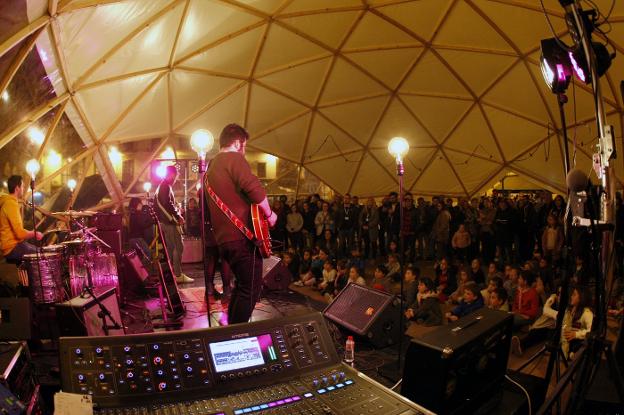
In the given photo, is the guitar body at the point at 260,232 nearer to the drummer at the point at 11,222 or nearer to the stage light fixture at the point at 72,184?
the drummer at the point at 11,222

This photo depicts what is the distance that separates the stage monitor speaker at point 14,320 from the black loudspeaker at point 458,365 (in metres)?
2.36

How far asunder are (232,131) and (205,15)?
16.0 ft

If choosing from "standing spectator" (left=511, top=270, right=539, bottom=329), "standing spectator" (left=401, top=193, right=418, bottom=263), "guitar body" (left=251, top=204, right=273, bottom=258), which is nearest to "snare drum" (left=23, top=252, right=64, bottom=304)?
"guitar body" (left=251, top=204, right=273, bottom=258)

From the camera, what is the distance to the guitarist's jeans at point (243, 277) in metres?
3.52

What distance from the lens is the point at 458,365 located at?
1825 mm

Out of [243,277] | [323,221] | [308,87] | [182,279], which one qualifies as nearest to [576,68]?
[243,277]

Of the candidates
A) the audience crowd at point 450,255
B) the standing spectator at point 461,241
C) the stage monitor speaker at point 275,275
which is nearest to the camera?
the audience crowd at point 450,255

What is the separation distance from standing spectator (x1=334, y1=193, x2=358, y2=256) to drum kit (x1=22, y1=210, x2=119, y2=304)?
6315mm

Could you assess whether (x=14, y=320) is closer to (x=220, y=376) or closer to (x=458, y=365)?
(x=220, y=376)

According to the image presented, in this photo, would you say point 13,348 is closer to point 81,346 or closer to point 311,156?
point 81,346

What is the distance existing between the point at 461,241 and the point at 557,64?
7.75 m

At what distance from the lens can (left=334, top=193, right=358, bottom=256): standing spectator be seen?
10977 millimetres

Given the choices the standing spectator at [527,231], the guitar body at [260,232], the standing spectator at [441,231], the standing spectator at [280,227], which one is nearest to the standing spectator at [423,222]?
the standing spectator at [441,231]

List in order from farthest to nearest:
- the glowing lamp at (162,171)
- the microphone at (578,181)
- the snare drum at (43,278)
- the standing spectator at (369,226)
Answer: the standing spectator at (369,226) → the glowing lamp at (162,171) → the snare drum at (43,278) → the microphone at (578,181)
